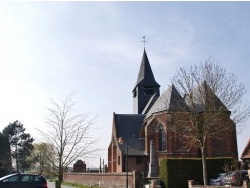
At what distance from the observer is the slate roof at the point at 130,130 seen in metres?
40.8

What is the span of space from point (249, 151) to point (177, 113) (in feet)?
43.3

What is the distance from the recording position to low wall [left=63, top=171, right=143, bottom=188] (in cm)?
2728

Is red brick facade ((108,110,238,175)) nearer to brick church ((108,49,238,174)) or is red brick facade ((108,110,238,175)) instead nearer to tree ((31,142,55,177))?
brick church ((108,49,238,174))

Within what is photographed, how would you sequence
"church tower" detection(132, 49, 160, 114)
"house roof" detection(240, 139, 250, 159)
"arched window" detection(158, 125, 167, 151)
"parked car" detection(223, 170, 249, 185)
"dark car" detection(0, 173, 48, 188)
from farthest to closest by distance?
"church tower" detection(132, 49, 160, 114) < "arched window" detection(158, 125, 167, 151) < "house roof" detection(240, 139, 250, 159) < "parked car" detection(223, 170, 249, 185) < "dark car" detection(0, 173, 48, 188)

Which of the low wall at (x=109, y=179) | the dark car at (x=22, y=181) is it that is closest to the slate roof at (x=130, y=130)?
the low wall at (x=109, y=179)

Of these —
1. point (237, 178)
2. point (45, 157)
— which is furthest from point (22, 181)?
point (237, 178)

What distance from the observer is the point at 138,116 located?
4541cm

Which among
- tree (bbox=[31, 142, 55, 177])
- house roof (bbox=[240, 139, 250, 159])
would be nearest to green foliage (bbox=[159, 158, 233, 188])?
house roof (bbox=[240, 139, 250, 159])

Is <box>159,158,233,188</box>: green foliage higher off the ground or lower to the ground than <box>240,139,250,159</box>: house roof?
lower

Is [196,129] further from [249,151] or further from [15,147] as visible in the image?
[15,147]

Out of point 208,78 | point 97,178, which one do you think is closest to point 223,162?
point 208,78

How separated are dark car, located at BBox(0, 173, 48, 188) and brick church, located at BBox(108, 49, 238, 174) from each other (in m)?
9.04

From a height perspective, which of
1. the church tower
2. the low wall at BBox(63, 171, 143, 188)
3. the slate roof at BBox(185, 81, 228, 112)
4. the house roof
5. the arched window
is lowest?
the low wall at BBox(63, 171, 143, 188)

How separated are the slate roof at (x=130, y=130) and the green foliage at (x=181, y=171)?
12563 mm
